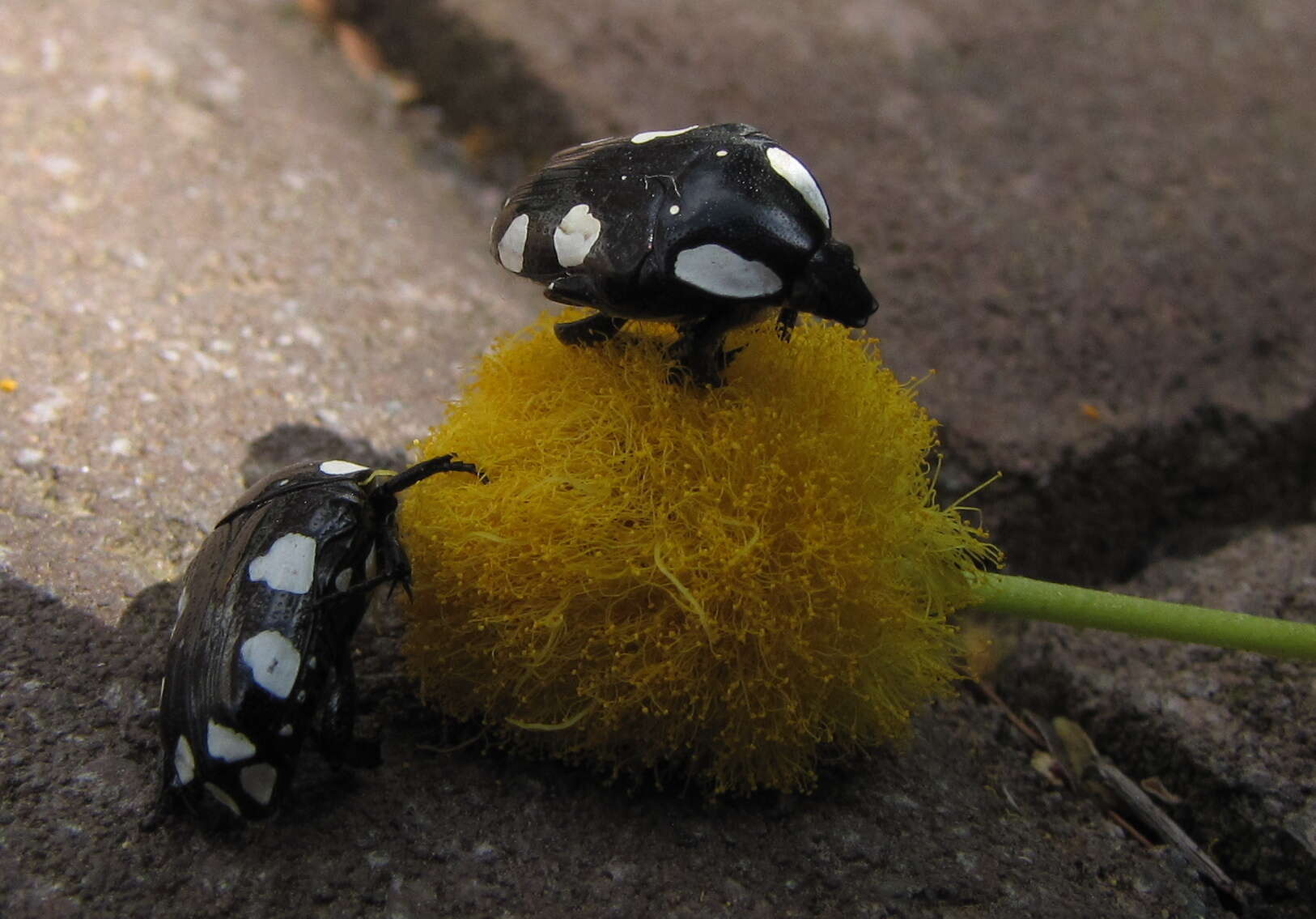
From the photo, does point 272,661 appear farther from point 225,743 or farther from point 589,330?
point 589,330

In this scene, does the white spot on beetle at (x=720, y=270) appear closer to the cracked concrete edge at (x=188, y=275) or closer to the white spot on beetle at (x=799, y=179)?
the white spot on beetle at (x=799, y=179)

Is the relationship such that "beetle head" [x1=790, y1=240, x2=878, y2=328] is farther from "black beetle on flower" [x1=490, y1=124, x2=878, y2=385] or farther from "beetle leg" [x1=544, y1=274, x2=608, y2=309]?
"beetle leg" [x1=544, y1=274, x2=608, y2=309]

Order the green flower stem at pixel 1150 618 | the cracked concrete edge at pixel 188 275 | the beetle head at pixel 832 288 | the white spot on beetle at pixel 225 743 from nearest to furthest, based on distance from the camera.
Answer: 1. the white spot on beetle at pixel 225 743
2. the beetle head at pixel 832 288
3. the green flower stem at pixel 1150 618
4. the cracked concrete edge at pixel 188 275

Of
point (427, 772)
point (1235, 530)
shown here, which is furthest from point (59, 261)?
point (1235, 530)

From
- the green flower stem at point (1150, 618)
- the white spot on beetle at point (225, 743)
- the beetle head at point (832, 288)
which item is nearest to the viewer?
the white spot on beetle at point (225, 743)

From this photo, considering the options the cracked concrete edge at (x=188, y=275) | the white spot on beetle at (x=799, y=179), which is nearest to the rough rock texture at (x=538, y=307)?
the cracked concrete edge at (x=188, y=275)

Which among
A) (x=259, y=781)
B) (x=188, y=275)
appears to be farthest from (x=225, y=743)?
(x=188, y=275)

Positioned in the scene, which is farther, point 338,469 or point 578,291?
point 338,469
